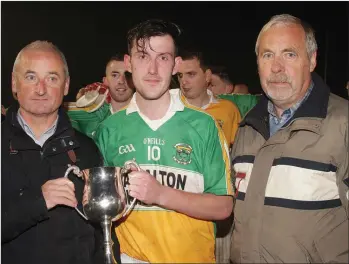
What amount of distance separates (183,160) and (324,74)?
8.26 metres

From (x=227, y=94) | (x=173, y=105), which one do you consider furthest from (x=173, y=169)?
(x=227, y=94)

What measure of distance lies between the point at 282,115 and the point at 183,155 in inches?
21.9

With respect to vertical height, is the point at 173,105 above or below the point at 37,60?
below

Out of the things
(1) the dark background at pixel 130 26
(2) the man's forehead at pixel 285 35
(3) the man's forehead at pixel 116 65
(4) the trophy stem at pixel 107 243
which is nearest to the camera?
(4) the trophy stem at pixel 107 243

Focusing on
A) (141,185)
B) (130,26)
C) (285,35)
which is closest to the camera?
(141,185)

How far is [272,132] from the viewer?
7.74ft

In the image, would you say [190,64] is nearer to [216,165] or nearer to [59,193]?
[216,165]

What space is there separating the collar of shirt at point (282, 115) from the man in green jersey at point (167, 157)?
0.28 m

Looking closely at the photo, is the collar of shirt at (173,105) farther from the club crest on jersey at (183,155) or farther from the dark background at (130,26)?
the dark background at (130,26)

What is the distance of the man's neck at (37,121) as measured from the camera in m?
2.40

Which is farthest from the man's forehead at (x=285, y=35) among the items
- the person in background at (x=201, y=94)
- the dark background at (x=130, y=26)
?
the dark background at (x=130, y=26)

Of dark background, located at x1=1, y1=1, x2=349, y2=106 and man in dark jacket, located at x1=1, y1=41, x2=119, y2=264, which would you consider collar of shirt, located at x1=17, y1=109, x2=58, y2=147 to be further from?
dark background, located at x1=1, y1=1, x2=349, y2=106

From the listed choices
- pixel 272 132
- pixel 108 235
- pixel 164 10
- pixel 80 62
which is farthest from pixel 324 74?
pixel 108 235

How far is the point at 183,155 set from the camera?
2.32 metres
